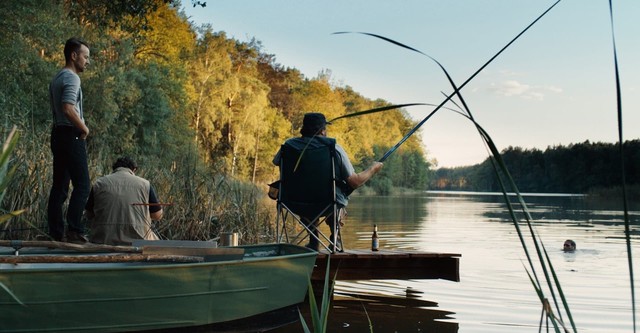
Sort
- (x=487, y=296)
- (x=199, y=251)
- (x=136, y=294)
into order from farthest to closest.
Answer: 1. (x=487, y=296)
2. (x=199, y=251)
3. (x=136, y=294)

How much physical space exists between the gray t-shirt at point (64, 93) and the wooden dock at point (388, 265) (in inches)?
94.3

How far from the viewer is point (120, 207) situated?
19.7 ft

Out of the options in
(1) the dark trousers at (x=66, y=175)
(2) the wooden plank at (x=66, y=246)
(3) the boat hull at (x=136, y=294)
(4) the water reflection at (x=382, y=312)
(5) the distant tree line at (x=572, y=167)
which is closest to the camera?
(3) the boat hull at (x=136, y=294)

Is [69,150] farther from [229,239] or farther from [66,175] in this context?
[229,239]

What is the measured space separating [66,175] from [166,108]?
2168 cm

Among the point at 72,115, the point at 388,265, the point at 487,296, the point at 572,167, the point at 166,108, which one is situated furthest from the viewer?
the point at 572,167

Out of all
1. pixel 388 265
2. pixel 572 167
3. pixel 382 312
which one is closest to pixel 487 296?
pixel 388 265

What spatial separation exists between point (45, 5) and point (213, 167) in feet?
35.4

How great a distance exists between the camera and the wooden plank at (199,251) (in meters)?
5.17

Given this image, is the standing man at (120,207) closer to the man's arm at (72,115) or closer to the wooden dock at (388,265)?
the man's arm at (72,115)

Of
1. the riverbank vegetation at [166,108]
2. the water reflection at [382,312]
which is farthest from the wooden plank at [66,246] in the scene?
the water reflection at [382,312]

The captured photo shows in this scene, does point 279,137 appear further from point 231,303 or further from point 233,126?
point 231,303

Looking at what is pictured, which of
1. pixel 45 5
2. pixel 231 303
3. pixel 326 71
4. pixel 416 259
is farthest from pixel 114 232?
pixel 326 71

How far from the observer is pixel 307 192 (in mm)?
6781
